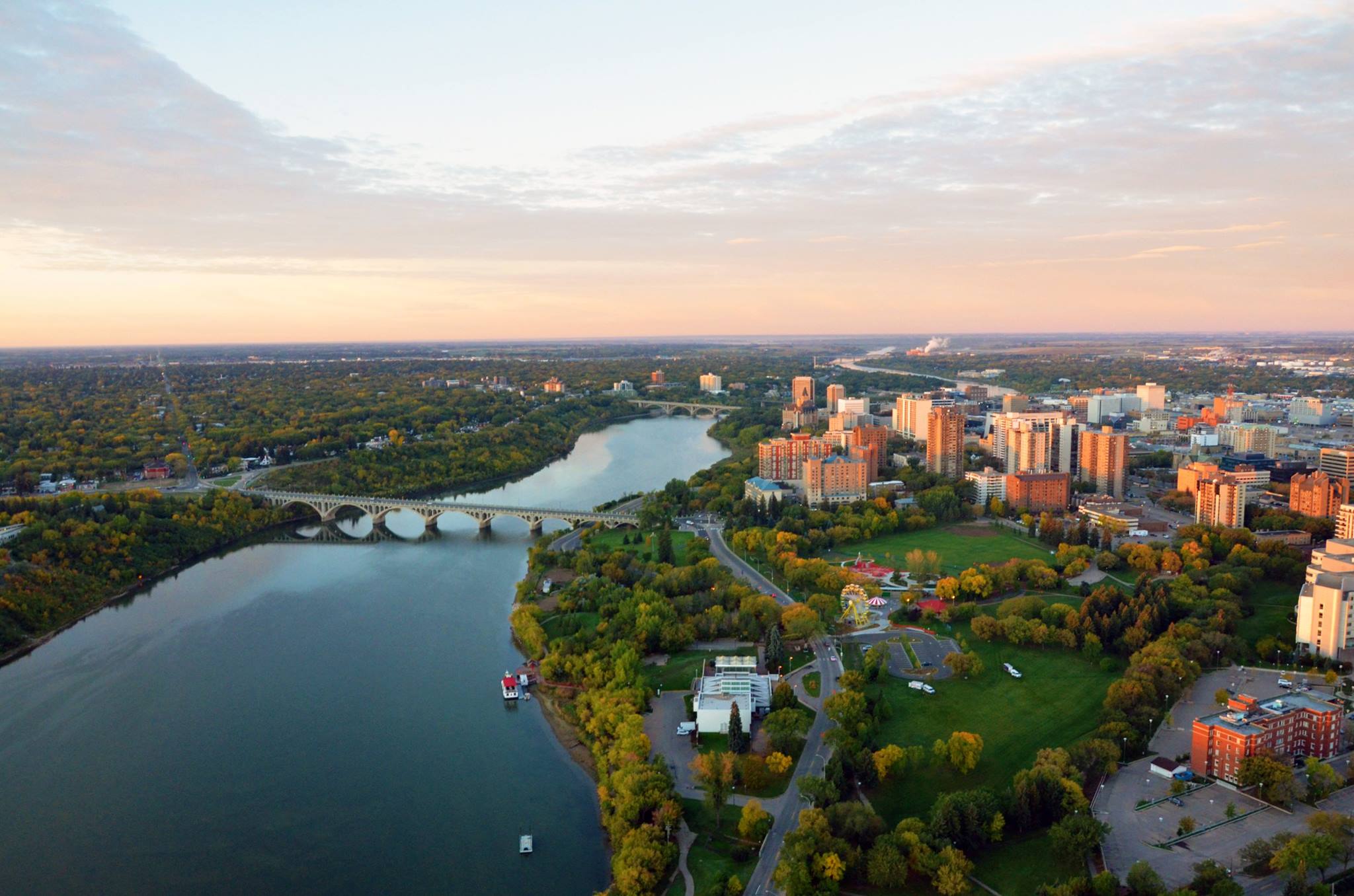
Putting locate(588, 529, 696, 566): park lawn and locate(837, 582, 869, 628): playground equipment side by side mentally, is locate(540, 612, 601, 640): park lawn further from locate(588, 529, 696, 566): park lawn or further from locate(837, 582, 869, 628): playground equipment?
locate(837, 582, 869, 628): playground equipment

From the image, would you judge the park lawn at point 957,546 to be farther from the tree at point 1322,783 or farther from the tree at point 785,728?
the tree at point 1322,783

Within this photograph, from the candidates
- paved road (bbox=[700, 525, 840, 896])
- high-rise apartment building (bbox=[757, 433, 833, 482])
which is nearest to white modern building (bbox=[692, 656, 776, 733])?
paved road (bbox=[700, 525, 840, 896])

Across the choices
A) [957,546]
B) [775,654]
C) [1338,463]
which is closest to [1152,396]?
[1338,463]

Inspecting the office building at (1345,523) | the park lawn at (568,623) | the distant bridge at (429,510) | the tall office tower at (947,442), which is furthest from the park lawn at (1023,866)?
the tall office tower at (947,442)

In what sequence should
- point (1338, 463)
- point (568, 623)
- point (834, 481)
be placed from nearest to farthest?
1. point (568, 623)
2. point (1338, 463)
3. point (834, 481)

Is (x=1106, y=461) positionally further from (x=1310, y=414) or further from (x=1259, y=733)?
(x=1310, y=414)

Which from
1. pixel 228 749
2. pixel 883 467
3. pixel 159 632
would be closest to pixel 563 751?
pixel 228 749
